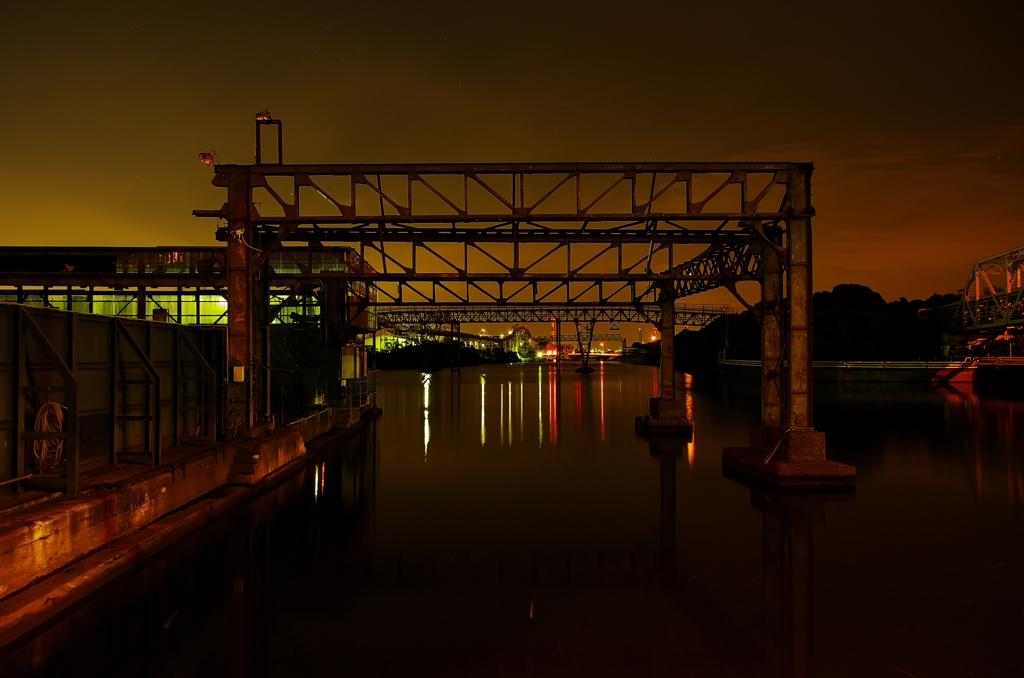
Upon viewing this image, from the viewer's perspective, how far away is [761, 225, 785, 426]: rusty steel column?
1612 centimetres

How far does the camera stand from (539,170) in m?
14.8

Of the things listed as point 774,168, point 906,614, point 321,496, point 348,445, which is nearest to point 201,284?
point 348,445

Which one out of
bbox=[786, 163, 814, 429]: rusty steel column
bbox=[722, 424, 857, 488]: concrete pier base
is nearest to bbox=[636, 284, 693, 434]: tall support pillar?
bbox=[722, 424, 857, 488]: concrete pier base

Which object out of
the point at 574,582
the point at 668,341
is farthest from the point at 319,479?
the point at 668,341

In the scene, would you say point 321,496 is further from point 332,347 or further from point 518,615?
point 332,347

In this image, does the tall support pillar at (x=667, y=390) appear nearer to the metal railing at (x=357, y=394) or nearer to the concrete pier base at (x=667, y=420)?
the concrete pier base at (x=667, y=420)

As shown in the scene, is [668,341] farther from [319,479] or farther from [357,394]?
[357,394]

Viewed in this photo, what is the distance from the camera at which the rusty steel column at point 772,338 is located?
16.1m

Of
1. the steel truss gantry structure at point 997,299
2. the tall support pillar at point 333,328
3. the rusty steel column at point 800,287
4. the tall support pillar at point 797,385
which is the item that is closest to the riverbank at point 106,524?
the tall support pillar at point 797,385

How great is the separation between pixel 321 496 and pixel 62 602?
771 centimetres

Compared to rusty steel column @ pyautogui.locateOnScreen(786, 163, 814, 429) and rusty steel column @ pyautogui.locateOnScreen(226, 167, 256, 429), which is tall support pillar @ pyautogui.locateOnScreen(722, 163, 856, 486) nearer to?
rusty steel column @ pyautogui.locateOnScreen(786, 163, 814, 429)

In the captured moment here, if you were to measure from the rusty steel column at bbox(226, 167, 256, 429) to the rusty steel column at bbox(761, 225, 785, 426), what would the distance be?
12446 mm

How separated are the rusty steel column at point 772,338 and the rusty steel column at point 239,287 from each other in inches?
490

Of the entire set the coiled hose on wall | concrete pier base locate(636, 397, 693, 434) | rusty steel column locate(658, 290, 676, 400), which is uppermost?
rusty steel column locate(658, 290, 676, 400)
